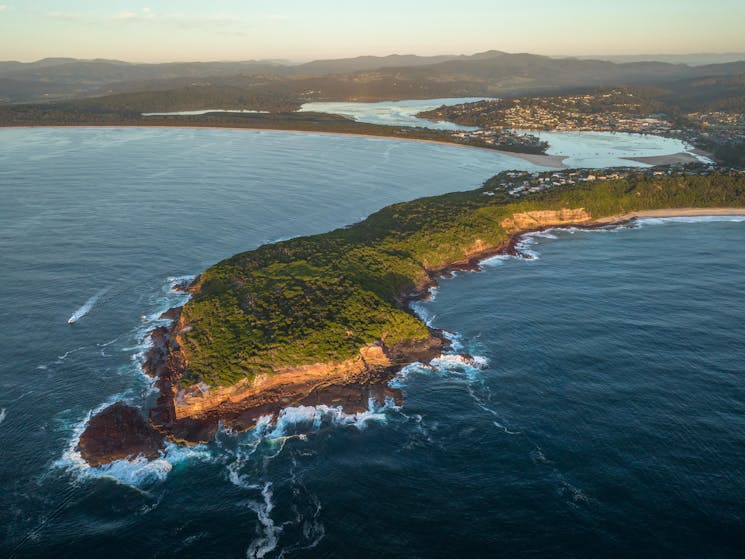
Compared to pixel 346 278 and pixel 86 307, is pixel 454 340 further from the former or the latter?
pixel 86 307

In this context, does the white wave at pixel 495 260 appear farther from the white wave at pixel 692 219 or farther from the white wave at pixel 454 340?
the white wave at pixel 692 219

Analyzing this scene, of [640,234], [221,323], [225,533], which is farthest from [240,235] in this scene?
[640,234]

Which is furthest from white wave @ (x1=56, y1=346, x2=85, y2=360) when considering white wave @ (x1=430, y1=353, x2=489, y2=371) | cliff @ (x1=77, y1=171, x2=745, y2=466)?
white wave @ (x1=430, y1=353, x2=489, y2=371)

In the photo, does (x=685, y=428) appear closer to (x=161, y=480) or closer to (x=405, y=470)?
(x=405, y=470)

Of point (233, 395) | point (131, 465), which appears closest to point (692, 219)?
point (233, 395)

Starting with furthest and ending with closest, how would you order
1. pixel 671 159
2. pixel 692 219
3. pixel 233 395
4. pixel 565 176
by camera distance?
pixel 671 159 → pixel 565 176 → pixel 692 219 → pixel 233 395

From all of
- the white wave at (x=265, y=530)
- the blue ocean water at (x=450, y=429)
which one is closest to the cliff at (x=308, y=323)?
the blue ocean water at (x=450, y=429)
